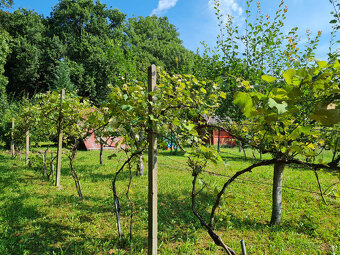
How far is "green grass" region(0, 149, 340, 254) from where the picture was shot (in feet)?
10.7

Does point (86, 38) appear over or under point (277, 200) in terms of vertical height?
over

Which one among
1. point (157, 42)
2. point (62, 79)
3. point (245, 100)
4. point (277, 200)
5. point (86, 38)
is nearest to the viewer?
point (245, 100)

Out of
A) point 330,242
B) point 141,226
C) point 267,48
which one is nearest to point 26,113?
point 141,226

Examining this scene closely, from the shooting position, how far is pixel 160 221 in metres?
4.24

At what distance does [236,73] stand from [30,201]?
246 inches

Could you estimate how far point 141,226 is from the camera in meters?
3.98

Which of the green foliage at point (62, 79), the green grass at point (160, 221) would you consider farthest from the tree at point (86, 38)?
the green grass at point (160, 221)

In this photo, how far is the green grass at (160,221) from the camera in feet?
10.7

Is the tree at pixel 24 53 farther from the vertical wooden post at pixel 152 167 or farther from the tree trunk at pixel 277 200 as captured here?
the tree trunk at pixel 277 200

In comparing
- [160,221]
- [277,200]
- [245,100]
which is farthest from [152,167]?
[277,200]

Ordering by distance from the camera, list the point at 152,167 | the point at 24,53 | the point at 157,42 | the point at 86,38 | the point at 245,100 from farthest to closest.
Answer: the point at 157,42 < the point at 86,38 < the point at 24,53 < the point at 152,167 < the point at 245,100

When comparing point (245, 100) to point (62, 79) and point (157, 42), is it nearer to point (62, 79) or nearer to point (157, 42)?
point (62, 79)

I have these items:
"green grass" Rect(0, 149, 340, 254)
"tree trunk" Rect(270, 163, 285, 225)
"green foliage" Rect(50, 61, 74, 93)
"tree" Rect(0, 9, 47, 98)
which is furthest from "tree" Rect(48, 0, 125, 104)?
"tree trunk" Rect(270, 163, 285, 225)

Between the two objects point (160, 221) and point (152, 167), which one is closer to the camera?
point (152, 167)
